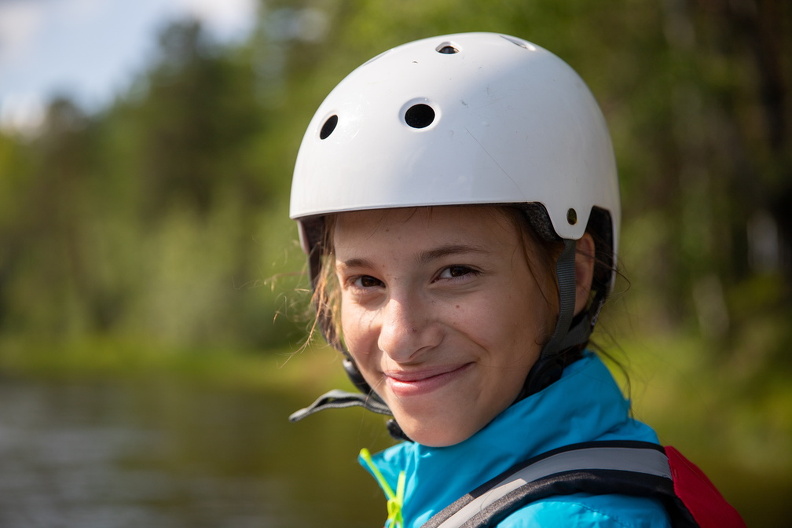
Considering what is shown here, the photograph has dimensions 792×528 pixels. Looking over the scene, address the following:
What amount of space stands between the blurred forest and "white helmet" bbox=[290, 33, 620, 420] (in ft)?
1.20

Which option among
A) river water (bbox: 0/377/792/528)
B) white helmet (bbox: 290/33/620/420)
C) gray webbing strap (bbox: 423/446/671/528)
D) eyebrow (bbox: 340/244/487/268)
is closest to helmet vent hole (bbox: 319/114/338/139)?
white helmet (bbox: 290/33/620/420)

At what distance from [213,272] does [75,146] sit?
1310 cm

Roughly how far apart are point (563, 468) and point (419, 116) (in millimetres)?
924

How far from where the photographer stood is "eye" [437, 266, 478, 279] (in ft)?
6.97

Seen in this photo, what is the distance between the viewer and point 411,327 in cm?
212

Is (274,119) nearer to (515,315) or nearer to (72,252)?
(72,252)

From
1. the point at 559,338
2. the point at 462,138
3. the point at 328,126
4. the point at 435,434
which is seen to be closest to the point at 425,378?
the point at 435,434

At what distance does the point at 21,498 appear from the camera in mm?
8969

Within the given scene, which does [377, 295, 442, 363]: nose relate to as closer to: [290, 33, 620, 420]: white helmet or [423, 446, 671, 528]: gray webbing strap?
[290, 33, 620, 420]: white helmet

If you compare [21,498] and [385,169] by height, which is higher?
[21,498]

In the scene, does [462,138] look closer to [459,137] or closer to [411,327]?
[459,137]

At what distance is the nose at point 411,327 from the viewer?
6.95 ft

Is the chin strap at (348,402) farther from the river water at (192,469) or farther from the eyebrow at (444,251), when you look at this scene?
the river water at (192,469)

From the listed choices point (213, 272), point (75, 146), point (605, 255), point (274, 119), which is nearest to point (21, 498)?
point (605, 255)
